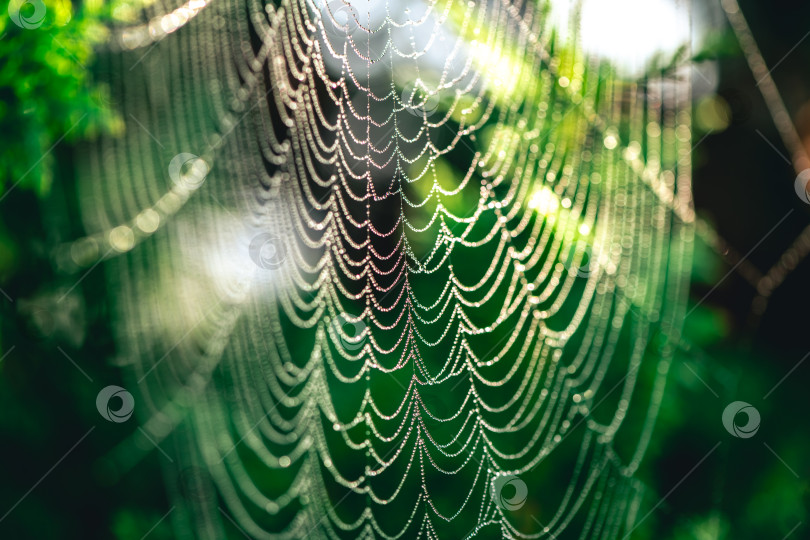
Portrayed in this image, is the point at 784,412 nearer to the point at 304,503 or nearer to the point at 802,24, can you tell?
the point at 802,24

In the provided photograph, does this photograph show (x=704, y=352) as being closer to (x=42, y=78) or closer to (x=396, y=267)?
(x=396, y=267)

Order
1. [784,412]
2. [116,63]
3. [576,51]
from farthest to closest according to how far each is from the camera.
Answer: [784,412] < [576,51] < [116,63]

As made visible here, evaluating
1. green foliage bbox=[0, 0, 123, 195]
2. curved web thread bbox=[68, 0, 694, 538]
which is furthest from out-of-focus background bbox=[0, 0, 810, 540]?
green foliage bbox=[0, 0, 123, 195]

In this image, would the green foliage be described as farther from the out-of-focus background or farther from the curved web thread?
the out-of-focus background

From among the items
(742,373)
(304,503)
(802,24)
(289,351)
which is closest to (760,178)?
(802,24)

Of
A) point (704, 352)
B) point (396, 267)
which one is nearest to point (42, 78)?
point (396, 267)

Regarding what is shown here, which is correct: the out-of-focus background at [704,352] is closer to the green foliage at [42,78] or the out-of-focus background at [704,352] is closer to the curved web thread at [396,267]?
the curved web thread at [396,267]
